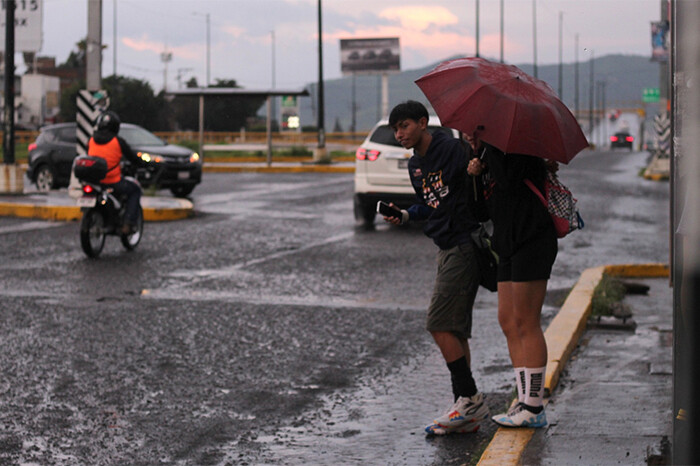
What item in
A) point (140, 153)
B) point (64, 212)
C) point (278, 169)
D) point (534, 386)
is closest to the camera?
point (534, 386)

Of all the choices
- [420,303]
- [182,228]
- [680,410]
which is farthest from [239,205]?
[680,410]

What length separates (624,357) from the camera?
6996 mm

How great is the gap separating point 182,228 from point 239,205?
4.57 m

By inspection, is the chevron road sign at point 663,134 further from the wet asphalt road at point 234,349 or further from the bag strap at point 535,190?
the bag strap at point 535,190

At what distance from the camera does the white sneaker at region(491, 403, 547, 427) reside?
5.09 m

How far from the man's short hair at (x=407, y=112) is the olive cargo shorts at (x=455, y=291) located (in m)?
0.66

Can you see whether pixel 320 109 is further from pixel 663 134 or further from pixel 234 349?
pixel 234 349

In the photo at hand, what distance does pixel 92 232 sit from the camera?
12.3m

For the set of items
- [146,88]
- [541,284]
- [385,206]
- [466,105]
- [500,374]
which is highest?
[146,88]

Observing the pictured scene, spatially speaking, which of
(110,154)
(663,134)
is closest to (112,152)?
(110,154)

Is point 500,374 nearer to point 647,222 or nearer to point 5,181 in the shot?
point 647,222

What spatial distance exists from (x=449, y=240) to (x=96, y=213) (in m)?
7.83

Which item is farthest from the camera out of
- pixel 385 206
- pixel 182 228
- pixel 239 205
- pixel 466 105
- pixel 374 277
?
pixel 239 205

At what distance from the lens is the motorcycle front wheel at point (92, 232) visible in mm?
12156
